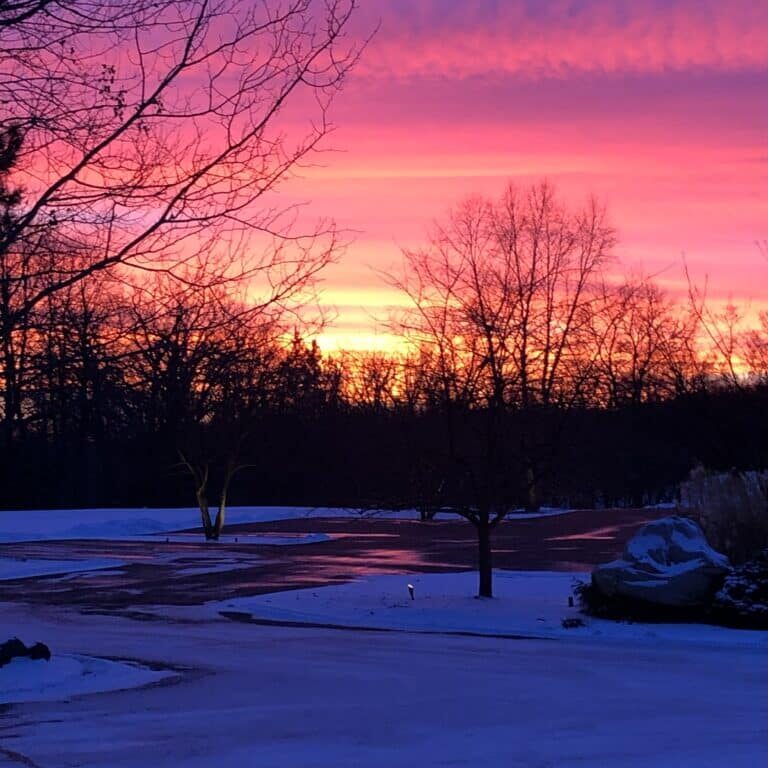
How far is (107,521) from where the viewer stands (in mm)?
40844

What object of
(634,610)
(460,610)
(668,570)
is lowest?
(460,610)

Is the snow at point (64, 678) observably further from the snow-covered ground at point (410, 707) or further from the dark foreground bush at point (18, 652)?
the snow-covered ground at point (410, 707)

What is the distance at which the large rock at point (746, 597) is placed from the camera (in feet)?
52.6

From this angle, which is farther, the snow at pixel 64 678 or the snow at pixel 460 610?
the snow at pixel 460 610

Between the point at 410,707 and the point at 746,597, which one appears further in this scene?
the point at 746,597

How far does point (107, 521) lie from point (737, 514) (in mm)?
26036

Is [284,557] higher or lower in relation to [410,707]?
higher

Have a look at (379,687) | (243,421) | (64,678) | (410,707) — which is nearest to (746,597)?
(379,687)

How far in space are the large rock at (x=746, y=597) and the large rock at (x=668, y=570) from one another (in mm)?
318

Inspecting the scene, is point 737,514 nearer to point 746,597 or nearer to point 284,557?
point 746,597

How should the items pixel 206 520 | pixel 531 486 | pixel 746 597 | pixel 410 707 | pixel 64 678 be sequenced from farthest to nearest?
pixel 206 520
pixel 531 486
pixel 746 597
pixel 64 678
pixel 410 707

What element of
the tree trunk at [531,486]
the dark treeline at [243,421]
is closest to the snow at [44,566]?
the dark treeline at [243,421]

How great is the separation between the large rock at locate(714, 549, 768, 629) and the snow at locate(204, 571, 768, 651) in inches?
10.3

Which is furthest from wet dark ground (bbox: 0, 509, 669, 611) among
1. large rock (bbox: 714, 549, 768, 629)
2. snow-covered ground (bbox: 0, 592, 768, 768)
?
large rock (bbox: 714, 549, 768, 629)
